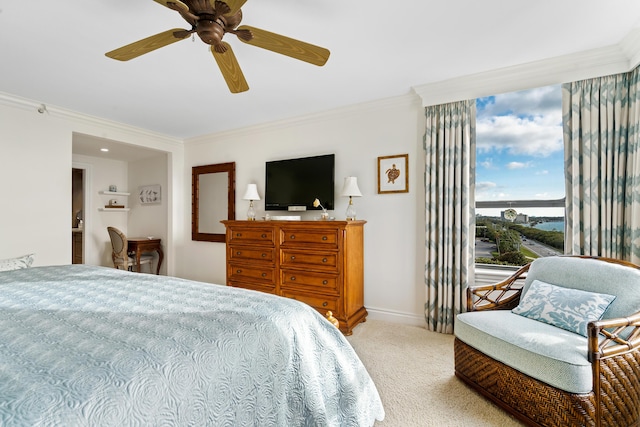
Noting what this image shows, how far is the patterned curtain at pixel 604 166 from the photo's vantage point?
7.36 feet

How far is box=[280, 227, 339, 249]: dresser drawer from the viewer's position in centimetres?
304

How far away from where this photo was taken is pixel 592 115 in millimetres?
2396

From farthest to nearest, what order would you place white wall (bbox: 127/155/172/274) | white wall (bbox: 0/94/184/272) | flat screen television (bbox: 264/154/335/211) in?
white wall (bbox: 127/155/172/274) < flat screen television (bbox: 264/154/335/211) < white wall (bbox: 0/94/184/272)

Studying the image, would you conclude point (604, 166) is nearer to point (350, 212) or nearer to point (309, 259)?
point (350, 212)

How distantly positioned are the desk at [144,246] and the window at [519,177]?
4.84 m

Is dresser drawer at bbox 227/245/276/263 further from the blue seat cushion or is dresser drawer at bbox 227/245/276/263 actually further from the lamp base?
the blue seat cushion

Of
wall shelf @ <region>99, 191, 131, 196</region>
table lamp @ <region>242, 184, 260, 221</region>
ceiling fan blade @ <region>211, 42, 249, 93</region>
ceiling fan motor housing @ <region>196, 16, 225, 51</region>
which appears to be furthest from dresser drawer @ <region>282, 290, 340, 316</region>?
wall shelf @ <region>99, 191, 131, 196</region>

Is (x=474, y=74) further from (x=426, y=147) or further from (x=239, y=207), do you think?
(x=239, y=207)

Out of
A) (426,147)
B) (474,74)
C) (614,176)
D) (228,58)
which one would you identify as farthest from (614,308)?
(228,58)

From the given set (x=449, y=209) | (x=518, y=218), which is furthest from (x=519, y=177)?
(x=449, y=209)

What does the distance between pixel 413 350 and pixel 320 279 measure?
108 cm

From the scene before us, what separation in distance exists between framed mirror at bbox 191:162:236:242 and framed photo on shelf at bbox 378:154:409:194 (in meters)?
2.21

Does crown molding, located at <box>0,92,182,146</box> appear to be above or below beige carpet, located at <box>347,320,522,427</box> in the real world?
above

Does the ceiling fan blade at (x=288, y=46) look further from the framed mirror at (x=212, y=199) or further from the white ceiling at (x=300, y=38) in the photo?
the framed mirror at (x=212, y=199)
